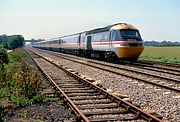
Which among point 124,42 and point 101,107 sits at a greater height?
point 124,42

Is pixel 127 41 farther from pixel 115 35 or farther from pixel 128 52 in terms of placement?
pixel 115 35

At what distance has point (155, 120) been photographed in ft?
24.1

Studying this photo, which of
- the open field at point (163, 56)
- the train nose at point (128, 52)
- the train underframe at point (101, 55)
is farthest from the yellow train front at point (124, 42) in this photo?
the open field at point (163, 56)

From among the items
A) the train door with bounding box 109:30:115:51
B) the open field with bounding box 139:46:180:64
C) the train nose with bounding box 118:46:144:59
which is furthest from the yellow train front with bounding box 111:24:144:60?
the open field with bounding box 139:46:180:64

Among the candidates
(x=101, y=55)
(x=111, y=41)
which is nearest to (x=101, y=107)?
(x=111, y=41)

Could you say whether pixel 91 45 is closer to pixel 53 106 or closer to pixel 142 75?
pixel 142 75

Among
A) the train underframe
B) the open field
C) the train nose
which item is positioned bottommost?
the open field

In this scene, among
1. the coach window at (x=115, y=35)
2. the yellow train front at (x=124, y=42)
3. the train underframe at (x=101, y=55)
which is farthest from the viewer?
the train underframe at (x=101, y=55)

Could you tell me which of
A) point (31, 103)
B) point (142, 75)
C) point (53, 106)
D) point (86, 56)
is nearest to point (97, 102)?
point (53, 106)

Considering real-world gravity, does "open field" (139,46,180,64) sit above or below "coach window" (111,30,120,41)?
below

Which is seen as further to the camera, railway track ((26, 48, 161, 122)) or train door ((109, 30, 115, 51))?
train door ((109, 30, 115, 51))

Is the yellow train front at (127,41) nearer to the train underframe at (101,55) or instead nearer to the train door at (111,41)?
the train door at (111,41)

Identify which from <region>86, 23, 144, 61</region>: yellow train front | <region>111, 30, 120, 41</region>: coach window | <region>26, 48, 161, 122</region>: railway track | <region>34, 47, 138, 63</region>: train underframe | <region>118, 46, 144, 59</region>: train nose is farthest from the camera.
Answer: <region>34, 47, 138, 63</region>: train underframe

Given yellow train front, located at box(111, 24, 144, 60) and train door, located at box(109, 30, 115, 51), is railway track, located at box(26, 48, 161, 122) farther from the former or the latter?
train door, located at box(109, 30, 115, 51)
